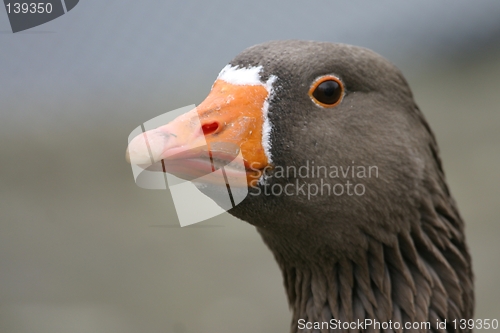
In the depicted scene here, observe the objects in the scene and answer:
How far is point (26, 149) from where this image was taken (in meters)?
9.66

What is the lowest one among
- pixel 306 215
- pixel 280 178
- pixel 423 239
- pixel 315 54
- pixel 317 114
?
pixel 423 239

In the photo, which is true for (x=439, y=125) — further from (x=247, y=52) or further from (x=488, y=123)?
(x=247, y=52)

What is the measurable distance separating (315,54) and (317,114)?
0.31 m

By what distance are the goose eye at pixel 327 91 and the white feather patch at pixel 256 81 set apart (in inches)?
9.6

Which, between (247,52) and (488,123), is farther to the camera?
(488,123)

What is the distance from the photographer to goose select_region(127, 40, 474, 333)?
272cm

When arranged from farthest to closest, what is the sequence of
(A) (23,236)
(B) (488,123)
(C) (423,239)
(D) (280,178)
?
(B) (488,123), (A) (23,236), (C) (423,239), (D) (280,178)

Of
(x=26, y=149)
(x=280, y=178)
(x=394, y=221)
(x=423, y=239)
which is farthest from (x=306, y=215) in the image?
(x=26, y=149)
